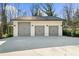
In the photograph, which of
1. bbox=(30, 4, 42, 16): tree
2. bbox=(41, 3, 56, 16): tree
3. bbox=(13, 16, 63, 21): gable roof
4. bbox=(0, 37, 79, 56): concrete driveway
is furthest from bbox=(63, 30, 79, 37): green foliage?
bbox=(30, 4, 42, 16): tree

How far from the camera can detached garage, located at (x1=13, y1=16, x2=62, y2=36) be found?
1452 centimetres

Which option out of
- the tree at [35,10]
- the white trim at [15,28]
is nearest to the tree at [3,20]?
the white trim at [15,28]

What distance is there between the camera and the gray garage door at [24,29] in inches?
579

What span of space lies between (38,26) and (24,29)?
3.41 ft

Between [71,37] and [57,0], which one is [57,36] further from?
[57,0]

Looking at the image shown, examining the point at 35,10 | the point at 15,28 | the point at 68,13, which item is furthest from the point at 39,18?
the point at 68,13

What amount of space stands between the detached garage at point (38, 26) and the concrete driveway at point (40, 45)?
410 millimetres

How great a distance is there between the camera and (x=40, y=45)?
14680mm

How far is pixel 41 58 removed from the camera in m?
12.2

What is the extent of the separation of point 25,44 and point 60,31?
2.53 meters

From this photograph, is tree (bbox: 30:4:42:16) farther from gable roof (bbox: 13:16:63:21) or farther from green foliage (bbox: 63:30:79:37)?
green foliage (bbox: 63:30:79:37)

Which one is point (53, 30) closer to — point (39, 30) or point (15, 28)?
point (39, 30)

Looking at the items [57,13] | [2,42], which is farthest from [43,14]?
[2,42]

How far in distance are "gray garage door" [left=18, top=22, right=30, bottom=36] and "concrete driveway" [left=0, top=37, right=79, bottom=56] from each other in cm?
35
